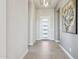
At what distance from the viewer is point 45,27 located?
469 inches

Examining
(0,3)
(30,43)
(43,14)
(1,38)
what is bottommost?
(30,43)

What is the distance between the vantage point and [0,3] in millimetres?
821

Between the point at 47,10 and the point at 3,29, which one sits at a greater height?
the point at 47,10

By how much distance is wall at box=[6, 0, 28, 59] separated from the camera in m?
0.94

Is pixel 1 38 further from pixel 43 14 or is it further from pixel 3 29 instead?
pixel 43 14

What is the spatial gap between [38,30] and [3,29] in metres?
10.9

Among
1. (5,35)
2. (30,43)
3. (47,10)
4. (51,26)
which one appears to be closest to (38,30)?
(51,26)

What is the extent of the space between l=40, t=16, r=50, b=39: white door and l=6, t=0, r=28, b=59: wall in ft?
23.4

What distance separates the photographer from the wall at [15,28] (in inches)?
37.1

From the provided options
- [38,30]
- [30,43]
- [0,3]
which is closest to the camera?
[0,3]

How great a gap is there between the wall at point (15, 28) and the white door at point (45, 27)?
7142mm

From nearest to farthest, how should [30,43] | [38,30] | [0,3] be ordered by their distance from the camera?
1. [0,3]
2. [30,43]
3. [38,30]

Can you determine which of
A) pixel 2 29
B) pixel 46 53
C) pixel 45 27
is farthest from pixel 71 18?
pixel 45 27

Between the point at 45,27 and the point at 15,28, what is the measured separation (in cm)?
1061
